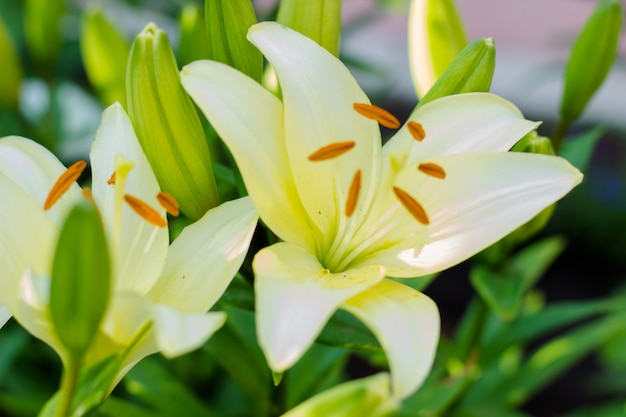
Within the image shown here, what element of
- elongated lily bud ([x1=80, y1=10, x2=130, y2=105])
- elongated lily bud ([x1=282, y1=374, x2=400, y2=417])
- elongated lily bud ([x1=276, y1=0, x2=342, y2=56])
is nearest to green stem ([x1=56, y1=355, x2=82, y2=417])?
elongated lily bud ([x1=282, y1=374, x2=400, y2=417])

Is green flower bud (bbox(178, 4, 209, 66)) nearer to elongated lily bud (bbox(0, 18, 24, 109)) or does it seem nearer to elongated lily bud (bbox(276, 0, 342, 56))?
elongated lily bud (bbox(276, 0, 342, 56))

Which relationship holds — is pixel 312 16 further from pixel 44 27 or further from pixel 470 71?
pixel 44 27

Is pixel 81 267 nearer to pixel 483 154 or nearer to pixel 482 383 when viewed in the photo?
pixel 483 154

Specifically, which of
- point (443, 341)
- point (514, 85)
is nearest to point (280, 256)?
point (443, 341)

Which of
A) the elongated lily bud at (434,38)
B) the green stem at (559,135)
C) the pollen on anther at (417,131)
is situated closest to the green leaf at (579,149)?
the green stem at (559,135)

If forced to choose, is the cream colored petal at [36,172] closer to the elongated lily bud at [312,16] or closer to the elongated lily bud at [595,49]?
the elongated lily bud at [312,16]

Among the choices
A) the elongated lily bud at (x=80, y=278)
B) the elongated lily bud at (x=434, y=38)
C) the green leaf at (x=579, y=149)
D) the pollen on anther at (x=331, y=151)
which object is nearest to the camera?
the elongated lily bud at (x=80, y=278)
